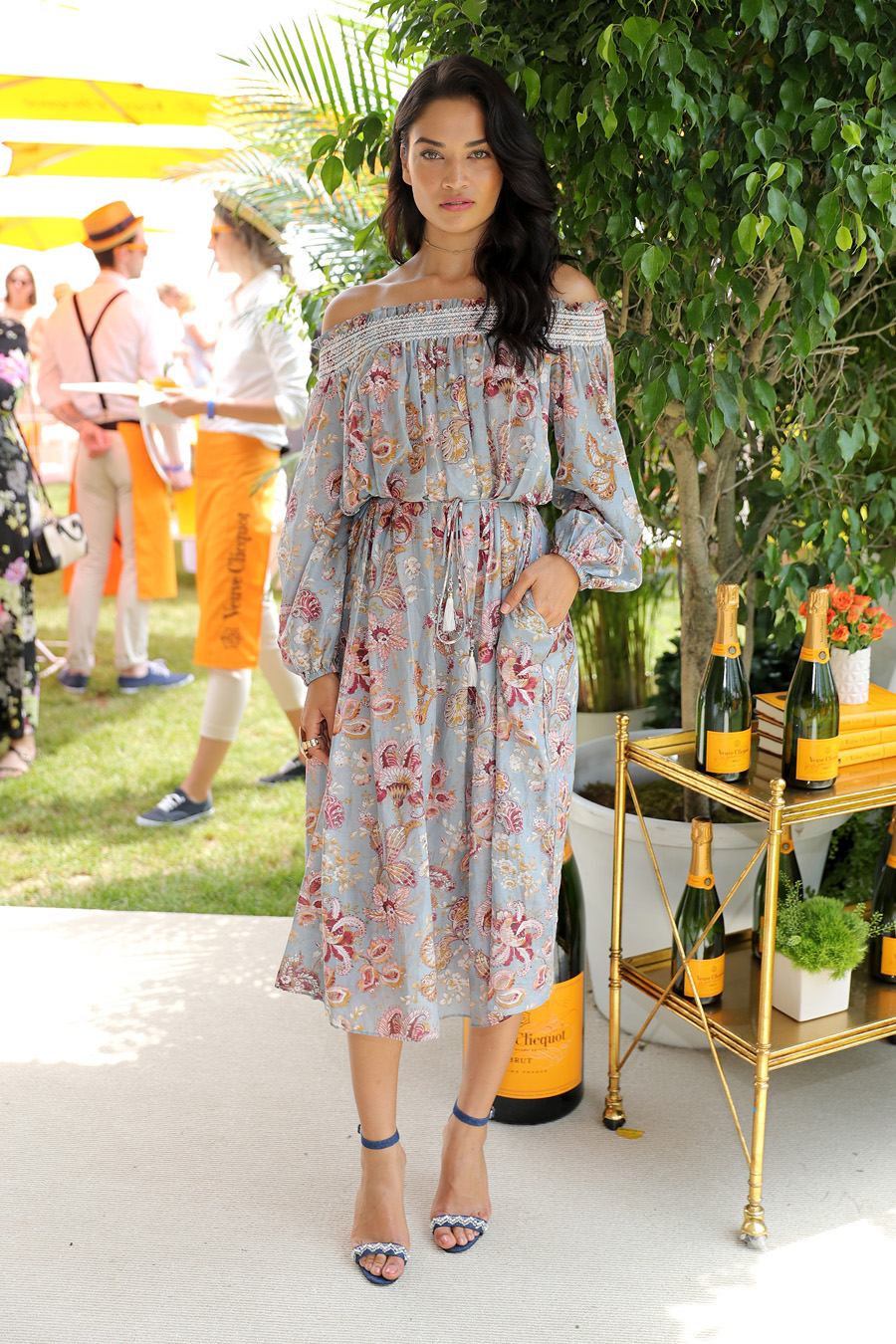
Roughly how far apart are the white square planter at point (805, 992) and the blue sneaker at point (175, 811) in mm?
2096

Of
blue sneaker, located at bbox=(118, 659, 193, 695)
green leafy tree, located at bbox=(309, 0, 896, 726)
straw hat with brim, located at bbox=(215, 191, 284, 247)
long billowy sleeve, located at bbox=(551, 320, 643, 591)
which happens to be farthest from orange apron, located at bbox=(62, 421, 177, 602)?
long billowy sleeve, located at bbox=(551, 320, 643, 591)

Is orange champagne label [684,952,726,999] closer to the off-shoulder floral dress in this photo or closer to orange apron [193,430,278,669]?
the off-shoulder floral dress

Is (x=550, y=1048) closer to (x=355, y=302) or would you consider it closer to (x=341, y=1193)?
(x=341, y=1193)

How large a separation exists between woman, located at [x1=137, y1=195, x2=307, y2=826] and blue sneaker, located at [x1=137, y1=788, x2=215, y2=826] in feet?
1.06

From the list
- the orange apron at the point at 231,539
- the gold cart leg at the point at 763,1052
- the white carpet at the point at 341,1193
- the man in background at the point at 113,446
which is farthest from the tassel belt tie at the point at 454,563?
the man in background at the point at 113,446

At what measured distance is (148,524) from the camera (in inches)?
191

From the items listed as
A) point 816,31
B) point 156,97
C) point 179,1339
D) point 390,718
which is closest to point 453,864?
point 390,718

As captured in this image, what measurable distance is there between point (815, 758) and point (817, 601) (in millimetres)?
241

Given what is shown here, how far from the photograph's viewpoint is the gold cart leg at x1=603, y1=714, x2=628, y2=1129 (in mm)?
2057

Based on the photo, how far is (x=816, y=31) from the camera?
1603 millimetres

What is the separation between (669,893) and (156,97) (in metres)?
4.21

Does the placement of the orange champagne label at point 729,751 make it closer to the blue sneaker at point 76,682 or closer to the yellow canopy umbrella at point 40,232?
the blue sneaker at point 76,682

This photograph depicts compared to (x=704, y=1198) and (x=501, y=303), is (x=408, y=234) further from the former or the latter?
(x=704, y=1198)

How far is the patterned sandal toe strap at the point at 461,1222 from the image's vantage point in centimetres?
183
